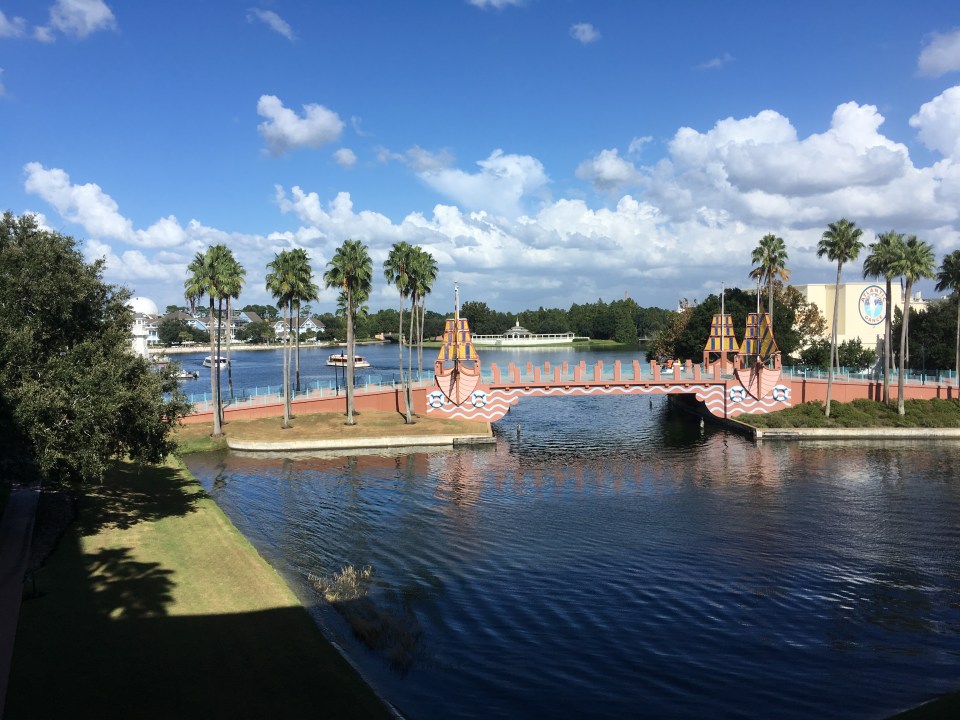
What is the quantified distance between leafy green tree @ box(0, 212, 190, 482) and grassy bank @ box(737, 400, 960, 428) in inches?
2009

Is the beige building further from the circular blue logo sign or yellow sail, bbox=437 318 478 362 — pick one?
yellow sail, bbox=437 318 478 362

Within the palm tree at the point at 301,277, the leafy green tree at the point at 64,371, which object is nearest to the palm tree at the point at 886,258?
the palm tree at the point at 301,277

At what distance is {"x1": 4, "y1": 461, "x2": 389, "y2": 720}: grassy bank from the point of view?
51.6 feet

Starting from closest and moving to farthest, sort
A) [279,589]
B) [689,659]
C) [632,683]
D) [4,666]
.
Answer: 1. [4,666]
2. [632,683]
3. [689,659]
4. [279,589]

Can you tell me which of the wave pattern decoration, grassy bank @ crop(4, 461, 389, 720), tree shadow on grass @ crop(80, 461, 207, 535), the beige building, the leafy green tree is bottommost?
grassy bank @ crop(4, 461, 389, 720)

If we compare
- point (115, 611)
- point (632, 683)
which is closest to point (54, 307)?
point (115, 611)

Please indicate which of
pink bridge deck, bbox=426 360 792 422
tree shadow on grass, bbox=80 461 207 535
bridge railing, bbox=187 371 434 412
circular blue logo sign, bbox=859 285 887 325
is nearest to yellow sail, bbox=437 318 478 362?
pink bridge deck, bbox=426 360 792 422

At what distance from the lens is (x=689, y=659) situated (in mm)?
20266

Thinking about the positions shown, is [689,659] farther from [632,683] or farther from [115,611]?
[115,611]

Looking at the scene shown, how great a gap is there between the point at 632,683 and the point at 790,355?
2965 inches

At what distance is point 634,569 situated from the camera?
28.0 m

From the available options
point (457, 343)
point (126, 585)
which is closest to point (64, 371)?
Answer: point (126, 585)

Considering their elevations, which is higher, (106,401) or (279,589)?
(106,401)

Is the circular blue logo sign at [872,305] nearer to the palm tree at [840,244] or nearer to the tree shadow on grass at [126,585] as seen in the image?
the palm tree at [840,244]
